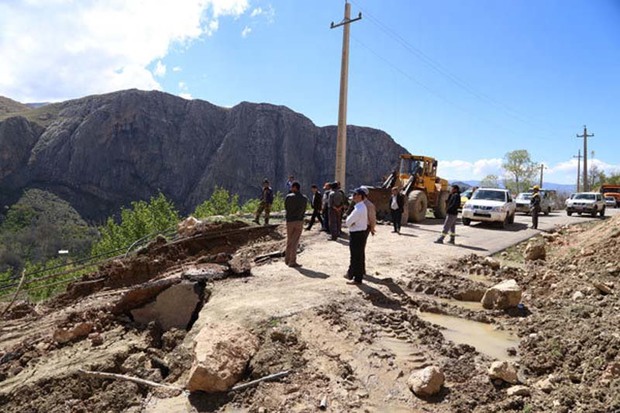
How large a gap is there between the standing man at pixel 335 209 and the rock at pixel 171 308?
5.69m

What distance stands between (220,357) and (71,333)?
281 centimetres

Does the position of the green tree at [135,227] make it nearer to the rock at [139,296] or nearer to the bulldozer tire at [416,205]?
the bulldozer tire at [416,205]

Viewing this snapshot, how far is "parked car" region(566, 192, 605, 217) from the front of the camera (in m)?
23.9

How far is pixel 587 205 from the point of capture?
2389cm

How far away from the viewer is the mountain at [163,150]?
3484 inches

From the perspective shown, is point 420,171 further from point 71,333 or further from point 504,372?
point 71,333

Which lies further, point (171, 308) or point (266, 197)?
point (266, 197)

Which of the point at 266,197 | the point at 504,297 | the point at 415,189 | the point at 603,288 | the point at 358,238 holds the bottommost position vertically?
the point at 504,297

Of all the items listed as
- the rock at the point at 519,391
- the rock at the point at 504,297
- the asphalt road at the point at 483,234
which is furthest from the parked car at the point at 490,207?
the rock at the point at 519,391

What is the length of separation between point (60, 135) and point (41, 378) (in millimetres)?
103308

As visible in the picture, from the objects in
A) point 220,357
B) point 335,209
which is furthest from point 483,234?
point 220,357

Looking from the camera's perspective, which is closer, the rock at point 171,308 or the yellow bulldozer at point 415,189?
the rock at point 171,308

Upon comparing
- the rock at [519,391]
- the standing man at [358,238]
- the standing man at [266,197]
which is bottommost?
the rock at [519,391]

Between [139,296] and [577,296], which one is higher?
[577,296]
